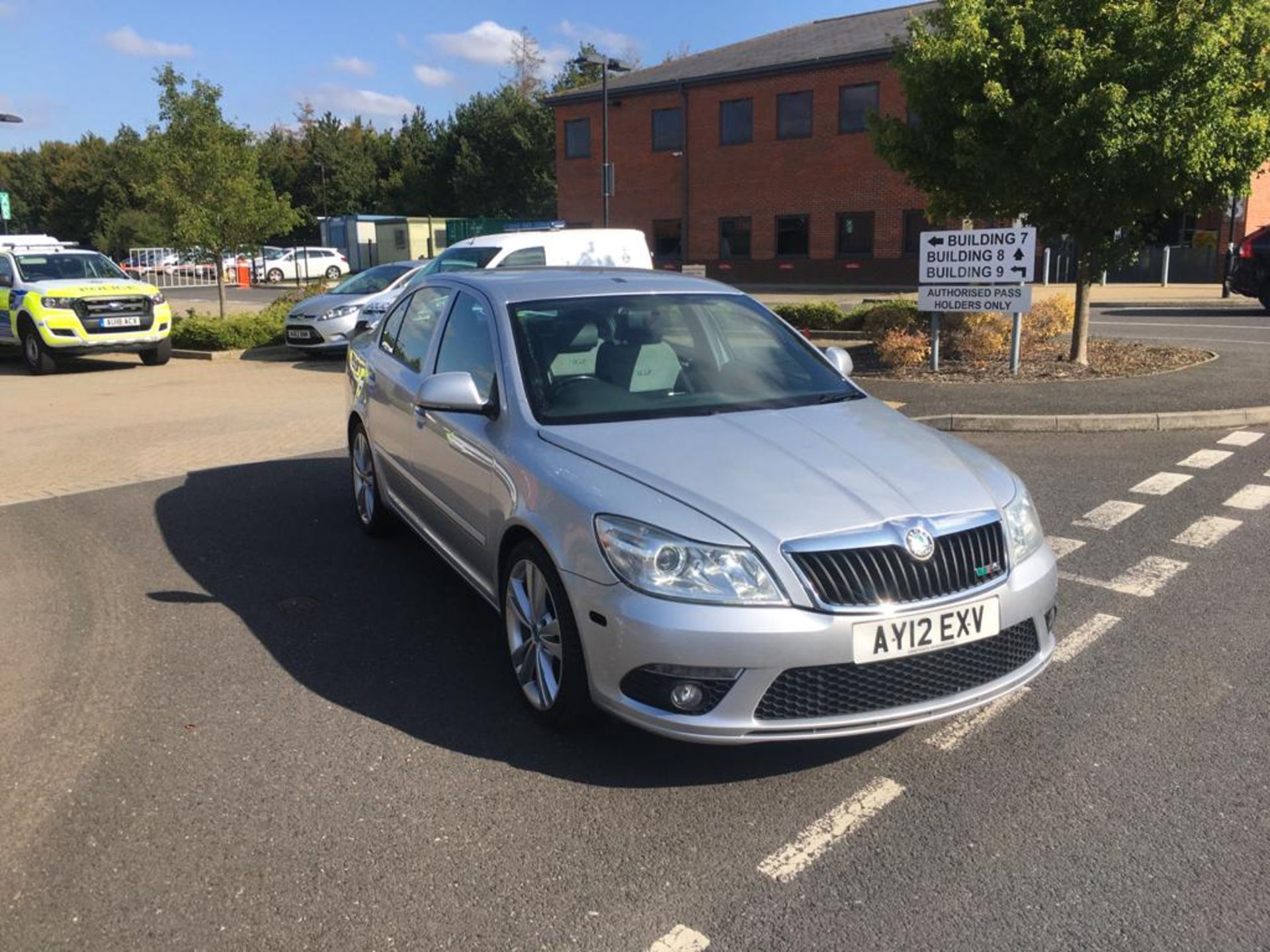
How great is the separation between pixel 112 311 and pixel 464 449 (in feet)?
42.7

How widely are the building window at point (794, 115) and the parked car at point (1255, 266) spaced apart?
55.7 feet

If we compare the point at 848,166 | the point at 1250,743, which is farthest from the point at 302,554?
the point at 848,166

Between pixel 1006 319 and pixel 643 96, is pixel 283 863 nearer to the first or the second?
pixel 1006 319

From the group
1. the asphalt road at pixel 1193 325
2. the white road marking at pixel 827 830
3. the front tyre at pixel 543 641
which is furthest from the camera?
the asphalt road at pixel 1193 325

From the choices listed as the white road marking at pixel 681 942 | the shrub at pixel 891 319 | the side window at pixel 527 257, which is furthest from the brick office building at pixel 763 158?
the white road marking at pixel 681 942

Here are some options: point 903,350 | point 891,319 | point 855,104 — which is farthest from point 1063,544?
point 855,104

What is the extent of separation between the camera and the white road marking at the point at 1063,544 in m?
5.76

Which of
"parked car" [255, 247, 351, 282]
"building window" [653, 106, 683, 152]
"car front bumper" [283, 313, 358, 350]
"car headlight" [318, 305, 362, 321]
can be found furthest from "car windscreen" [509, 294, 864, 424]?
"parked car" [255, 247, 351, 282]

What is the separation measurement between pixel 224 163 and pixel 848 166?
2102cm

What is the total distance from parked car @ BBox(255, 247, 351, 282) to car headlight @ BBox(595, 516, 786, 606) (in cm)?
4674

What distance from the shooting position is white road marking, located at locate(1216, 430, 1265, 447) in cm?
856

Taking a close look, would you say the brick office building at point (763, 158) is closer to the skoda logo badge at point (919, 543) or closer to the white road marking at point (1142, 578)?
the white road marking at point (1142, 578)

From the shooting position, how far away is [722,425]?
3932 mm

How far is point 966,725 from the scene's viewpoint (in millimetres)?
3787
